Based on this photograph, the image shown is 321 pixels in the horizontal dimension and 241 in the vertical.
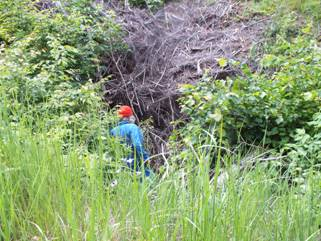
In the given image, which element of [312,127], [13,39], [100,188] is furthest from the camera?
[13,39]

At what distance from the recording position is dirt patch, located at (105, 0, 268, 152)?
8.32 metres

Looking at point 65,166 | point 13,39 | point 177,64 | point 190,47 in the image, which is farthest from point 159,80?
point 65,166

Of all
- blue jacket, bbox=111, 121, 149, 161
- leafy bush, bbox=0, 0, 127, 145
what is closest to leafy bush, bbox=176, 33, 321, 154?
leafy bush, bbox=0, 0, 127, 145

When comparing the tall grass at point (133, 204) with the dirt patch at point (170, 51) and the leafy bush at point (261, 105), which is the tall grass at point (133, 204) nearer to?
the leafy bush at point (261, 105)

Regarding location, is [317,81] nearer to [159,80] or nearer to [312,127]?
[312,127]

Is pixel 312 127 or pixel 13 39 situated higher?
pixel 13 39

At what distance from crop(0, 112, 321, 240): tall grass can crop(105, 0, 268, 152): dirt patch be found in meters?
5.54

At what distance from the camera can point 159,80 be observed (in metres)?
8.65

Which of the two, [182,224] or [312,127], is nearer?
[182,224]

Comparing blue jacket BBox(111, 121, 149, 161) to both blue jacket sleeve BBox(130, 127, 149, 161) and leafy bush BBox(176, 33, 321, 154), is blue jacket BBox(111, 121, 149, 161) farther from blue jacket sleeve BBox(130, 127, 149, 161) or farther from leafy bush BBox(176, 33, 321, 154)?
leafy bush BBox(176, 33, 321, 154)

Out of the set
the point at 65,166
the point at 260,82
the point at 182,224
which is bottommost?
the point at 260,82

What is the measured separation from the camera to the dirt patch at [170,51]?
832cm

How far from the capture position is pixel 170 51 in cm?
940

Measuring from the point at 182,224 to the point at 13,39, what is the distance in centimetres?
625
